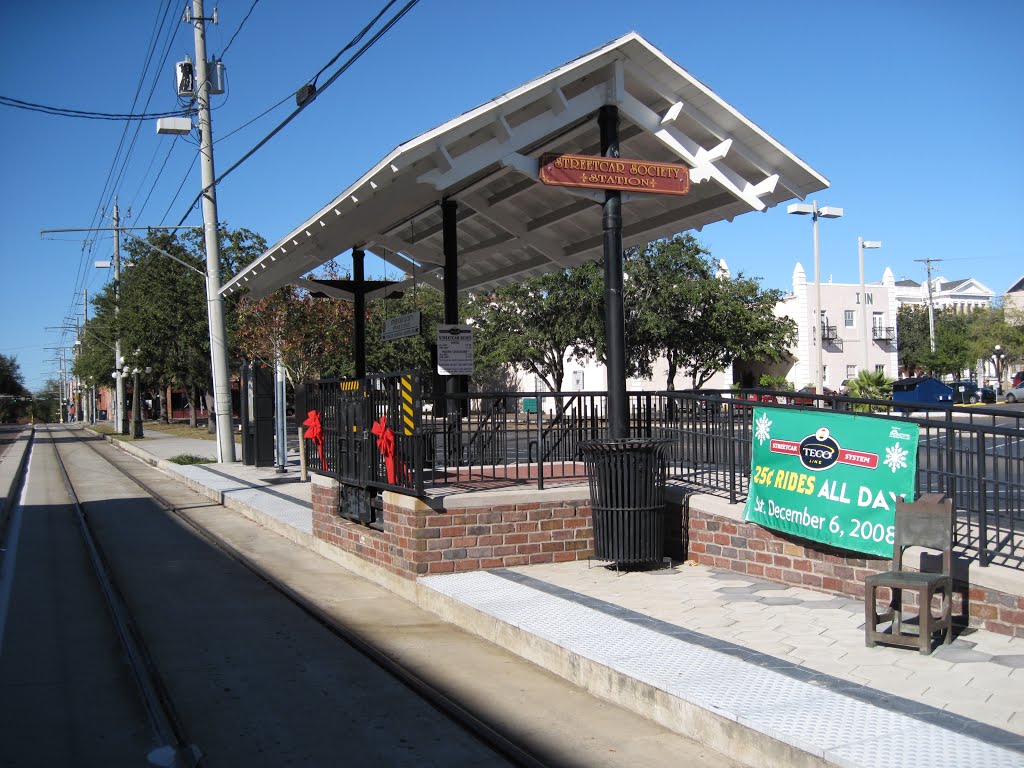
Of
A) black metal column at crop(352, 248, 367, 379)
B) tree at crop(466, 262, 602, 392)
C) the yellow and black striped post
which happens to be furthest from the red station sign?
tree at crop(466, 262, 602, 392)

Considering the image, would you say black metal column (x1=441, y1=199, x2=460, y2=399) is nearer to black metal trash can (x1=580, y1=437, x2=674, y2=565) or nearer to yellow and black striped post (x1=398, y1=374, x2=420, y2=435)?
yellow and black striped post (x1=398, y1=374, x2=420, y2=435)

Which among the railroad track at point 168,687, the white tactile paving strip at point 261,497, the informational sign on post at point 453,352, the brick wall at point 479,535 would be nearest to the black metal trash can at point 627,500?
the brick wall at point 479,535

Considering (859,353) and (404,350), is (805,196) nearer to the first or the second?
(404,350)

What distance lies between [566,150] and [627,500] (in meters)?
5.24

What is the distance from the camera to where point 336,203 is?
424 inches

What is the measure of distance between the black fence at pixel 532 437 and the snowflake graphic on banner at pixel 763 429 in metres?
0.12

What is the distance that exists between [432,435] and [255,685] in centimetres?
391

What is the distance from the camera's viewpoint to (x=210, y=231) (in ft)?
77.3

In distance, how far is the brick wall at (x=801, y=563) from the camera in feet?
19.7

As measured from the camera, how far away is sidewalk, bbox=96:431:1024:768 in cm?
434

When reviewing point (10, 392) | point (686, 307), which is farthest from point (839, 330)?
point (10, 392)

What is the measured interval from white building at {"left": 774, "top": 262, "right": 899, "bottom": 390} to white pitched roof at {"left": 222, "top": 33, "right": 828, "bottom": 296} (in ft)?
138

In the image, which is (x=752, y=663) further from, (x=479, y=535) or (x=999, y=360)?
(x=999, y=360)

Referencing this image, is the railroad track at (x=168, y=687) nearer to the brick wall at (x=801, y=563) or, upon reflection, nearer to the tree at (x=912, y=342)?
the brick wall at (x=801, y=563)
